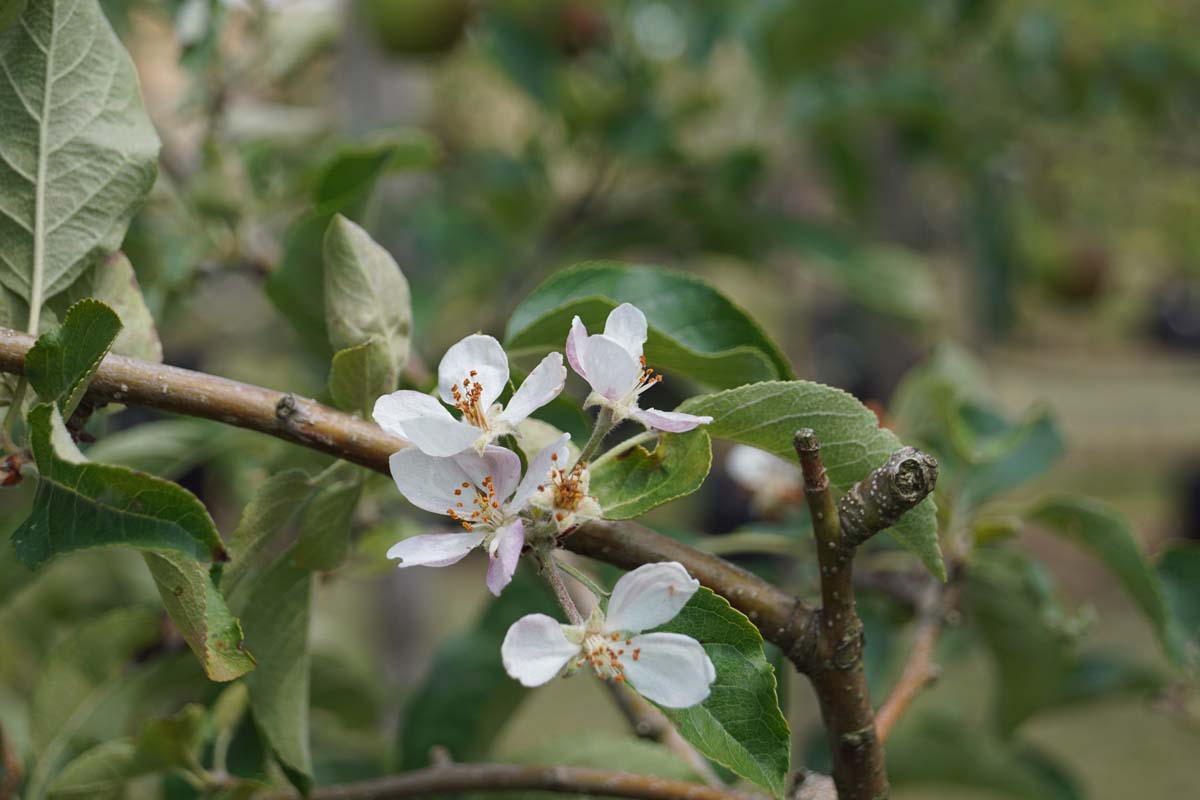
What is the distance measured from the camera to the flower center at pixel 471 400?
0.90 feet

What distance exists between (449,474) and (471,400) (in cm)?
2

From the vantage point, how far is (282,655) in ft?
1.17

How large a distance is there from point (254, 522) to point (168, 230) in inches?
14.8

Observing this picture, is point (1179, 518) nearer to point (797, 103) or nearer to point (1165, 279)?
point (1165, 279)

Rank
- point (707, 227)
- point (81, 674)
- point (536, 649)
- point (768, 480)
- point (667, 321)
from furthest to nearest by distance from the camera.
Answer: point (707, 227) < point (768, 480) < point (81, 674) < point (667, 321) < point (536, 649)

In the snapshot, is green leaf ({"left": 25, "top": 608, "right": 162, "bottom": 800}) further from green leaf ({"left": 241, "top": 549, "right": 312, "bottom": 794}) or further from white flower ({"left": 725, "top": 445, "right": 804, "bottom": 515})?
white flower ({"left": 725, "top": 445, "right": 804, "bottom": 515})

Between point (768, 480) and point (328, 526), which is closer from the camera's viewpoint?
point (328, 526)

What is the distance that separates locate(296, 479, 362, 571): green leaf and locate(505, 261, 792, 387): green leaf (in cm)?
7

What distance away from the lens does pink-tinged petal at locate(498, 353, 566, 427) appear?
26cm

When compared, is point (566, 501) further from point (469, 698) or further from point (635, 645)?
point (469, 698)

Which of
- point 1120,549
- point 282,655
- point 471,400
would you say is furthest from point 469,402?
point 1120,549

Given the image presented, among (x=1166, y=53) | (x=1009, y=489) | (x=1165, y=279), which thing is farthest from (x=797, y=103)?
(x=1165, y=279)

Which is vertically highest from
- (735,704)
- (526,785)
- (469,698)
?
(735,704)

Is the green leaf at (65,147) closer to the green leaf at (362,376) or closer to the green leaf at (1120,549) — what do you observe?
the green leaf at (362,376)
